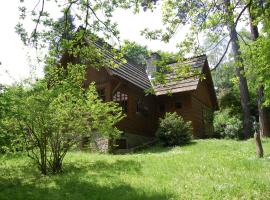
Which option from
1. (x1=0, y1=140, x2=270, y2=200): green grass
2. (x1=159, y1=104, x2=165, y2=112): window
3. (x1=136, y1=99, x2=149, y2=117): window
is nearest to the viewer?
(x1=0, y1=140, x2=270, y2=200): green grass

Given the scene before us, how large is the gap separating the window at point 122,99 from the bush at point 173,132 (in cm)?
374

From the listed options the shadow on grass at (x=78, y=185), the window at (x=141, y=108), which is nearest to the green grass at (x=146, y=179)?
the shadow on grass at (x=78, y=185)

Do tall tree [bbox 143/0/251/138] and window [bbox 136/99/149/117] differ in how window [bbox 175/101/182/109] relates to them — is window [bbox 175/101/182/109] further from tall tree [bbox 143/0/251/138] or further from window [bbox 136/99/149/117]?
tall tree [bbox 143/0/251/138]

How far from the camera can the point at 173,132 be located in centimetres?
2356

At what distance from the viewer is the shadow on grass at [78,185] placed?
10.1 m

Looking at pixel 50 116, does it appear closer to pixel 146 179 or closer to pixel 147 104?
pixel 146 179

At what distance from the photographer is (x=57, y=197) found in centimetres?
1020

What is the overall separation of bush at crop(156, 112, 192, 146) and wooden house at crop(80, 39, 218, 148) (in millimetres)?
2325

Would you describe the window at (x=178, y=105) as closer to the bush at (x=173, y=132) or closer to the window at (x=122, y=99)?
the window at (x=122, y=99)

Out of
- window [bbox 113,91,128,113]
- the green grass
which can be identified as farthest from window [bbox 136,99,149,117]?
the green grass

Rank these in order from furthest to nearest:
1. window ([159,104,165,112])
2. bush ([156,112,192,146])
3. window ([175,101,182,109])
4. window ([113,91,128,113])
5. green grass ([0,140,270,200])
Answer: window ([159,104,165,112]), window ([175,101,182,109]), window ([113,91,128,113]), bush ([156,112,192,146]), green grass ([0,140,270,200])

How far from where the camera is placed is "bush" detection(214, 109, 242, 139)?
1101 inches

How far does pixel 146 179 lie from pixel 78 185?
7.37 feet

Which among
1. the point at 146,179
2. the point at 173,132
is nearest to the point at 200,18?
the point at 146,179
